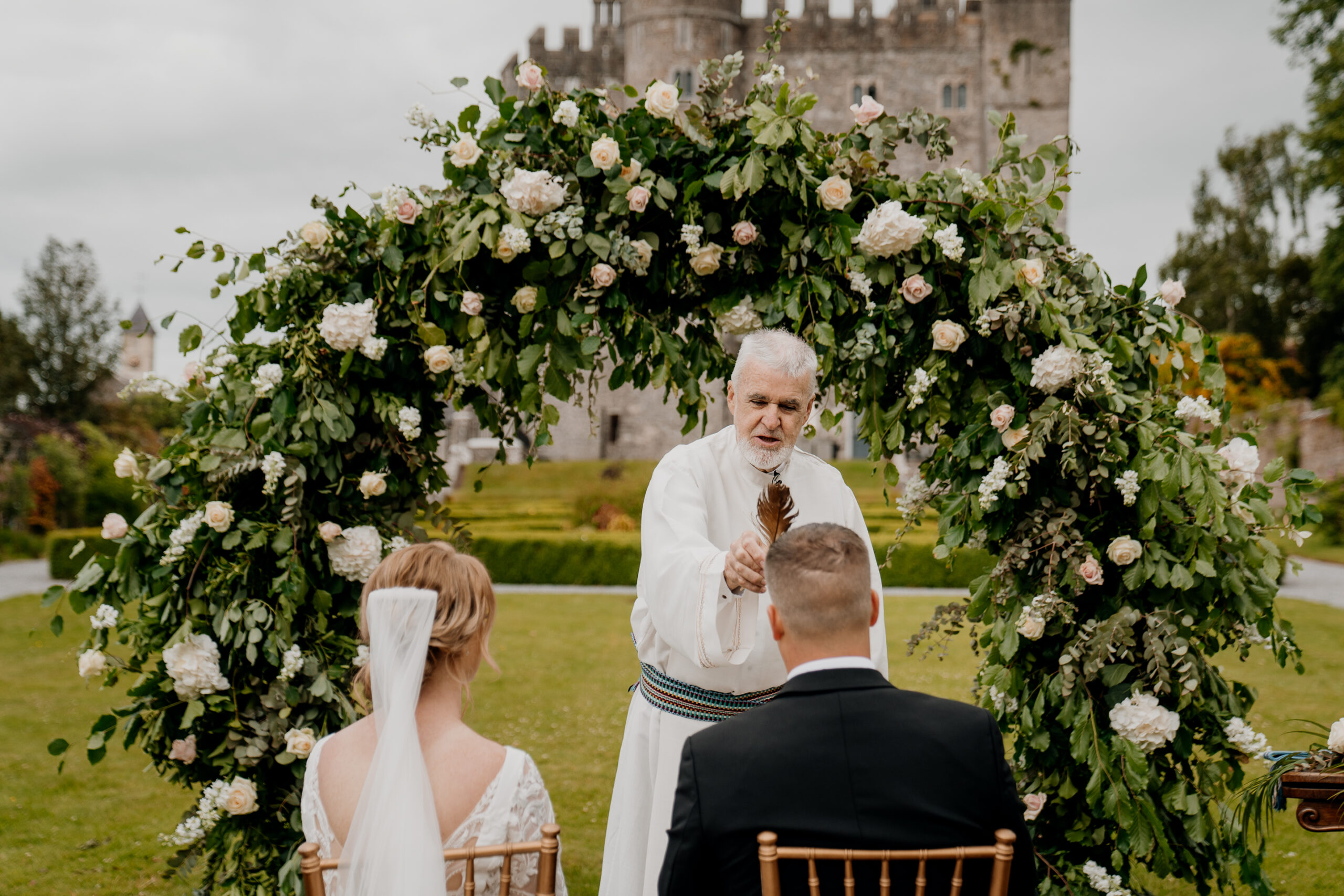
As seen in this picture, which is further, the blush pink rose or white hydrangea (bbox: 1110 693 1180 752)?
the blush pink rose

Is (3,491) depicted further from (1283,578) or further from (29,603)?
(1283,578)

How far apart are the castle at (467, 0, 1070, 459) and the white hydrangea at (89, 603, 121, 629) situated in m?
28.8

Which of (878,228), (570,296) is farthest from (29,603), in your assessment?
(878,228)

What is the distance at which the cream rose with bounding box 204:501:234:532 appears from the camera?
3.60 meters

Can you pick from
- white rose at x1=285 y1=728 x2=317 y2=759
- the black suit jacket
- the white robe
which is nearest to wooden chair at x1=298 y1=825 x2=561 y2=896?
the black suit jacket

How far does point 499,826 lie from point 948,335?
2.24m

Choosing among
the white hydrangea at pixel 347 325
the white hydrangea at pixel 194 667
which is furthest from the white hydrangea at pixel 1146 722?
the white hydrangea at pixel 194 667

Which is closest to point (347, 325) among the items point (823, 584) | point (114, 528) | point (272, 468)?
point (272, 468)

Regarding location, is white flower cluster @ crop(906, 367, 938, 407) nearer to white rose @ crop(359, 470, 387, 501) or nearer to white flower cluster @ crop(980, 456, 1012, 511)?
white flower cluster @ crop(980, 456, 1012, 511)

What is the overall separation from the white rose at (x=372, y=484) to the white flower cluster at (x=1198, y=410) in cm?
291

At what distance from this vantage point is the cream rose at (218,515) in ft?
11.8

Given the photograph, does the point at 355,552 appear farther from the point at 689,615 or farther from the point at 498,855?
the point at 498,855

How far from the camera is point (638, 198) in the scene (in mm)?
3609

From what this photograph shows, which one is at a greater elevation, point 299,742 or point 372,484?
point 372,484
